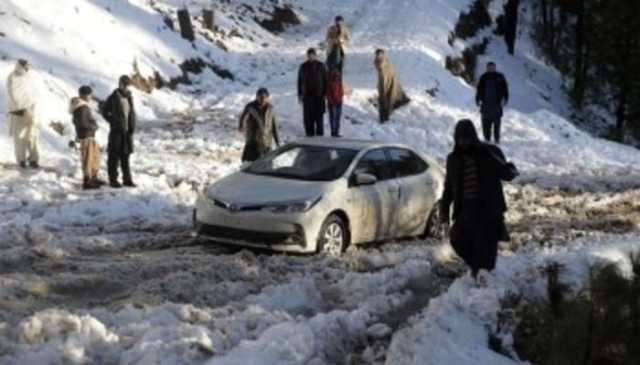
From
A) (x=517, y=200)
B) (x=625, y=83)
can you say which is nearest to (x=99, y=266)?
(x=517, y=200)

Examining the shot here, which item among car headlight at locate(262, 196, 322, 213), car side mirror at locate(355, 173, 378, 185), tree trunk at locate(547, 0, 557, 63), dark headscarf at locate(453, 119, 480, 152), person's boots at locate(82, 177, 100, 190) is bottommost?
person's boots at locate(82, 177, 100, 190)

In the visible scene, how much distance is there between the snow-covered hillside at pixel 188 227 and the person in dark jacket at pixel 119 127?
67 centimetres

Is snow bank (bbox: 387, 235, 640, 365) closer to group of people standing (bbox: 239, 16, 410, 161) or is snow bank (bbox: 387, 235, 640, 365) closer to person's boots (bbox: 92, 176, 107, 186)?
group of people standing (bbox: 239, 16, 410, 161)

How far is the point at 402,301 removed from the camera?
32.8 ft

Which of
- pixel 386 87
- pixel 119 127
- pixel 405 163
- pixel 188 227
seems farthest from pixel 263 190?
pixel 386 87

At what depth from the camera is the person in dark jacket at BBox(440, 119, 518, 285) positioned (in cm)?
960

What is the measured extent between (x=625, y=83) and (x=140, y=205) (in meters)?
29.6

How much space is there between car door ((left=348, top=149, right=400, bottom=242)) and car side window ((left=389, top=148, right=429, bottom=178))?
0.54ft

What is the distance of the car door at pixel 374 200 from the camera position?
12914 millimetres

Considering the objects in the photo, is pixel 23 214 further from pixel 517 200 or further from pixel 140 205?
pixel 517 200

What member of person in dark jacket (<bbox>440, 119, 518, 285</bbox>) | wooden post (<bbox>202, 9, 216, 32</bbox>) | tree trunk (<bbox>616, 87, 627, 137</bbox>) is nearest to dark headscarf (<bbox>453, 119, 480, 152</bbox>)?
person in dark jacket (<bbox>440, 119, 518, 285</bbox>)

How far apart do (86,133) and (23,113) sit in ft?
6.09

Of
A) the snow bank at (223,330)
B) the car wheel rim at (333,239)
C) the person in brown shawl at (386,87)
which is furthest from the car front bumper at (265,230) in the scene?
the person in brown shawl at (386,87)

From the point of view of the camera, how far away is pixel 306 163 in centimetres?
1330
